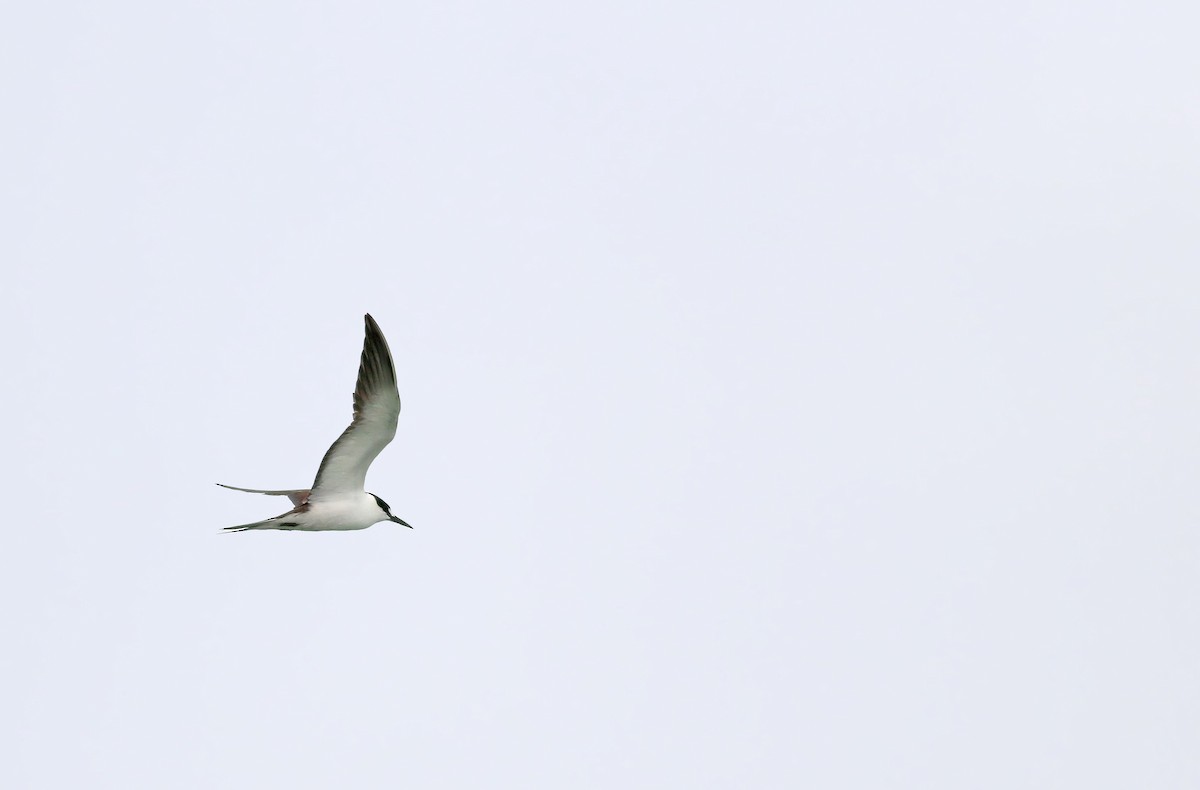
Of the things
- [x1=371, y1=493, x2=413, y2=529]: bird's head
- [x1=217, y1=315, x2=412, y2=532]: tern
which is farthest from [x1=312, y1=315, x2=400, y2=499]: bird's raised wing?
[x1=371, y1=493, x2=413, y2=529]: bird's head

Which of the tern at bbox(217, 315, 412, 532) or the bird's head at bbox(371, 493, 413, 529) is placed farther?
the bird's head at bbox(371, 493, 413, 529)

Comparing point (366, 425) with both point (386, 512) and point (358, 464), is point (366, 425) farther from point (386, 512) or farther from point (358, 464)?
point (386, 512)

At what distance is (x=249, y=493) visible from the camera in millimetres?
23188

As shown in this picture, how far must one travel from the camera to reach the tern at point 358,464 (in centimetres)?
2081

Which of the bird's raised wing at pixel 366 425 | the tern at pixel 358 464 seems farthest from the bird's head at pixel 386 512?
the bird's raised wing at pixel 366 425

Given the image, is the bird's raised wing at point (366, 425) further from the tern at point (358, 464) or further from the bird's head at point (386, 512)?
the bird's head at point (386, 512)

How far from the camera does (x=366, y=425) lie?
2145cm

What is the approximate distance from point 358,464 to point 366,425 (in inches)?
44.1

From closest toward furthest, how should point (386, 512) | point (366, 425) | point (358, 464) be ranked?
point (366, 425)
point (358, 464)
point (386, 512)

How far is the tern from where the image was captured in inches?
819

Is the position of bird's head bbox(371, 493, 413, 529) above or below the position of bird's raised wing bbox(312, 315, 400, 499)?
below

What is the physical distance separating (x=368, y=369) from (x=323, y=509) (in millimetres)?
2844

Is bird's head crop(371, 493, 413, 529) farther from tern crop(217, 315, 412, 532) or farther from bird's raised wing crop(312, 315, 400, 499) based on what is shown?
bird's raised wing crop(312, 315, 400, 499)

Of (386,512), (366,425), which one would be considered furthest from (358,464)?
(386,512)
